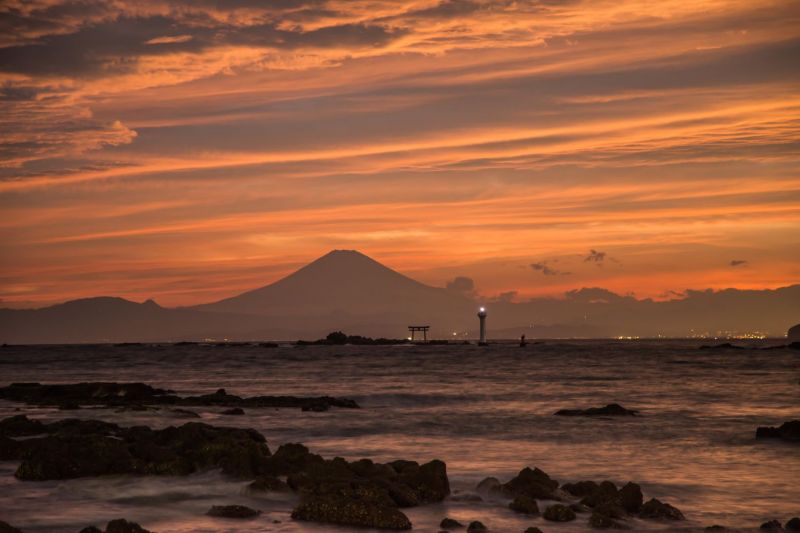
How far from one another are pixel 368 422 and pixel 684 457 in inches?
507

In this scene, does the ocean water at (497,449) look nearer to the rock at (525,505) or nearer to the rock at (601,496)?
the rock at (525,505)

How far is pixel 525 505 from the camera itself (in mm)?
16016

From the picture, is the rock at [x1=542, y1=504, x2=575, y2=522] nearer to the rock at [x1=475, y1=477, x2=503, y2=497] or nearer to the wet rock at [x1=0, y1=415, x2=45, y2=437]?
the rock at [x1=475, y1=477, x2=503, y2=497]

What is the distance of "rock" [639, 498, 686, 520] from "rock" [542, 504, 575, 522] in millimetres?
1452

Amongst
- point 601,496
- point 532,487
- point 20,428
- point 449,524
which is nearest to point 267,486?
point 449,524

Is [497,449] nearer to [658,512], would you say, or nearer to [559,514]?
[658,512]

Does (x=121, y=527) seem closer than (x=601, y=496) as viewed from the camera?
Yes

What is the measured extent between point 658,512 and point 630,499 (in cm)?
54

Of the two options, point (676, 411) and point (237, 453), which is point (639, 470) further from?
point (676, 411)

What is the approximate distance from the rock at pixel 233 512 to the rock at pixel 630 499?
6.53 metres

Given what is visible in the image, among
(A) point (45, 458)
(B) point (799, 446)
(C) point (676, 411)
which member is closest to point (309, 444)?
(A) point (45, 458)

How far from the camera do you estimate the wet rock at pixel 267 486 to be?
56.7 feet

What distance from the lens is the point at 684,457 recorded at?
25250 millimetres

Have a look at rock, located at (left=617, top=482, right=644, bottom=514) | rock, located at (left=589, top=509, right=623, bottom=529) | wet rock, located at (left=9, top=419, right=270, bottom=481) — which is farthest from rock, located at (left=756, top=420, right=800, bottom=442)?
wet rock, located at (left=9, top=419, right=270, bottom=481)
